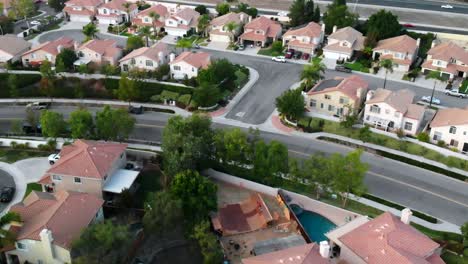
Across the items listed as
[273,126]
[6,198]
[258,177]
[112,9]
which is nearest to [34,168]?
[6,198]

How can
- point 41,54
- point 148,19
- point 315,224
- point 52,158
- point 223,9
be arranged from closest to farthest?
point 315,224 < point 52,158 < point 41,54 < point 148,19 < point 223,9

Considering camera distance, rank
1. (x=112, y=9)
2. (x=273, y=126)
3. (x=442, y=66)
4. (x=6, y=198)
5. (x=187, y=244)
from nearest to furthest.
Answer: (x=187, y=244) → (x=6, y=198) → (x=273, y=126) → (x=442, y=66) → (x=112, y=9)

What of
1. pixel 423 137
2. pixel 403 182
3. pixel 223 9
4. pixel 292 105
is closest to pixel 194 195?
pixel 292 105

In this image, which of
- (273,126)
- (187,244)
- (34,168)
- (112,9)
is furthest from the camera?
(112,9)

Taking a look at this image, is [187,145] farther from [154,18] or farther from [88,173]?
[154,18]

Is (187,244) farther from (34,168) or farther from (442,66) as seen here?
(442,66)

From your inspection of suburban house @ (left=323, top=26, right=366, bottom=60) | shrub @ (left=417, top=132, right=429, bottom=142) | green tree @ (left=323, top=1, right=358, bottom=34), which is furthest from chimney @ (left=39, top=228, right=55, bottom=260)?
green tree @ (left=323, top=1, right=358, bottom=34)
